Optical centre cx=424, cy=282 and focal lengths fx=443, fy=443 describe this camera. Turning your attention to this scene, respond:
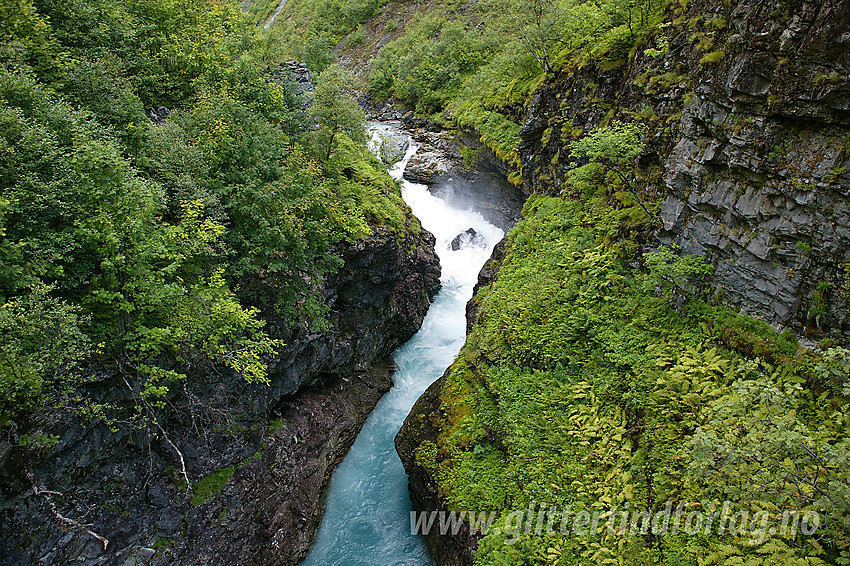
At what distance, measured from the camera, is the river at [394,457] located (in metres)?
12.8

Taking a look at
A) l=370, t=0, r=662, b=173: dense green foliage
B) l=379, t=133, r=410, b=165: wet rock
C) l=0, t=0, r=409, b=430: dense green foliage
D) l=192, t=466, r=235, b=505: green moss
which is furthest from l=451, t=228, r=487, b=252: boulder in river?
l=192, t=466, r=235, b=505: green moss

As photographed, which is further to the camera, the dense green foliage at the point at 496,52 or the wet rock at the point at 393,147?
the wet rock at the point at 393,147

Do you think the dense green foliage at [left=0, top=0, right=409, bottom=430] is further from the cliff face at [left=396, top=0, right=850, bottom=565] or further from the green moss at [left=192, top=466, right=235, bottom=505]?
the cliff face at [left=396, top=0, right=850, bottom=565]

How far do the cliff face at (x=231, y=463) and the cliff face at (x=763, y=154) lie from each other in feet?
33.6

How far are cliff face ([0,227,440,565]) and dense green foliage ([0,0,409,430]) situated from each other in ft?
3.10

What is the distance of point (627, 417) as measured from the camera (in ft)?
32.3

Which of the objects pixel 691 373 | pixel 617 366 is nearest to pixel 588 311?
pixel 617 366

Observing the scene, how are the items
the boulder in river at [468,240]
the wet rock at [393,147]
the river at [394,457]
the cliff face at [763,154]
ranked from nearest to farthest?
the cliff face at [763,154], the river at [394,457], the boulder in river at [468,240], the wet rock at [393,147]

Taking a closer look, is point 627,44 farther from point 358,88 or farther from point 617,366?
point 358,88

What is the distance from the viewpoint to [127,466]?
32.8 feet

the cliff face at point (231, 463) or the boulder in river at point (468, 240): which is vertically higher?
the boulder in river at point (468, 240)

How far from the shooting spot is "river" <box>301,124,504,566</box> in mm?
12805

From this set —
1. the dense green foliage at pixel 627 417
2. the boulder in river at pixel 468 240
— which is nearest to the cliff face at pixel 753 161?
the dense green foliage at pixel 627 417

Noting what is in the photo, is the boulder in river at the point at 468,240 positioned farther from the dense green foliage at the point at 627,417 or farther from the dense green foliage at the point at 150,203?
the dense green foliage at the point at 627,417
